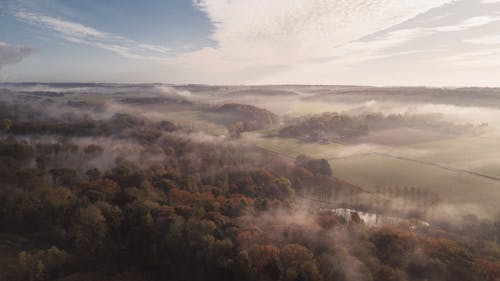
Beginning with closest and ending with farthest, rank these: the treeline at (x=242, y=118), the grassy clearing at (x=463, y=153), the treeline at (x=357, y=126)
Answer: the grassy clearing at (x=463, y=153)
the treeline at (x=357, y=126)
the treeline at (x=242, y=118)

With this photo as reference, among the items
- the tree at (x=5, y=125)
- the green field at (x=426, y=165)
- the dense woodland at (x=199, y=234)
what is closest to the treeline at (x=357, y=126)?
the green field at (x=426, y=165)

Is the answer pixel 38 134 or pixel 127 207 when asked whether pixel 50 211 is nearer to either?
pixel 127 207

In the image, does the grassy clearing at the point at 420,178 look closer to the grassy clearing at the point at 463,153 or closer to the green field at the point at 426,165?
the green field at the point at 426,165

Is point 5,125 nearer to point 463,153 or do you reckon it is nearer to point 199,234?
point 199,234

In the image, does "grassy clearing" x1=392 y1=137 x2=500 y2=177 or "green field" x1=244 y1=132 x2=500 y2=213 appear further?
"grassy clearing" x1=392 y1=137 x2=500 y2=177

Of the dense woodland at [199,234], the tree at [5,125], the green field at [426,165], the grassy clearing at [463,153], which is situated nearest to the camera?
the dense woodland at [199,234]

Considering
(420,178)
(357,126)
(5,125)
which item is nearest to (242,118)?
(357,126)

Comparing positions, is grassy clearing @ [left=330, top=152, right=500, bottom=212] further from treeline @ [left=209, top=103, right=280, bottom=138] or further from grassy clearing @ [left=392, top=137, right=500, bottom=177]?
treeline @ [left=209, top=103, right=280, bottom=138]

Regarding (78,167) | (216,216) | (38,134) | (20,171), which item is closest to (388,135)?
(216,216)

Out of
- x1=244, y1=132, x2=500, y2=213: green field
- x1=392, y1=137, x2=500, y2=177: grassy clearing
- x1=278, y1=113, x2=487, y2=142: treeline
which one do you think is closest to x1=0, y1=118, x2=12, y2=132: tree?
x1=244, y1=132, x2=500, y2=213: green field
